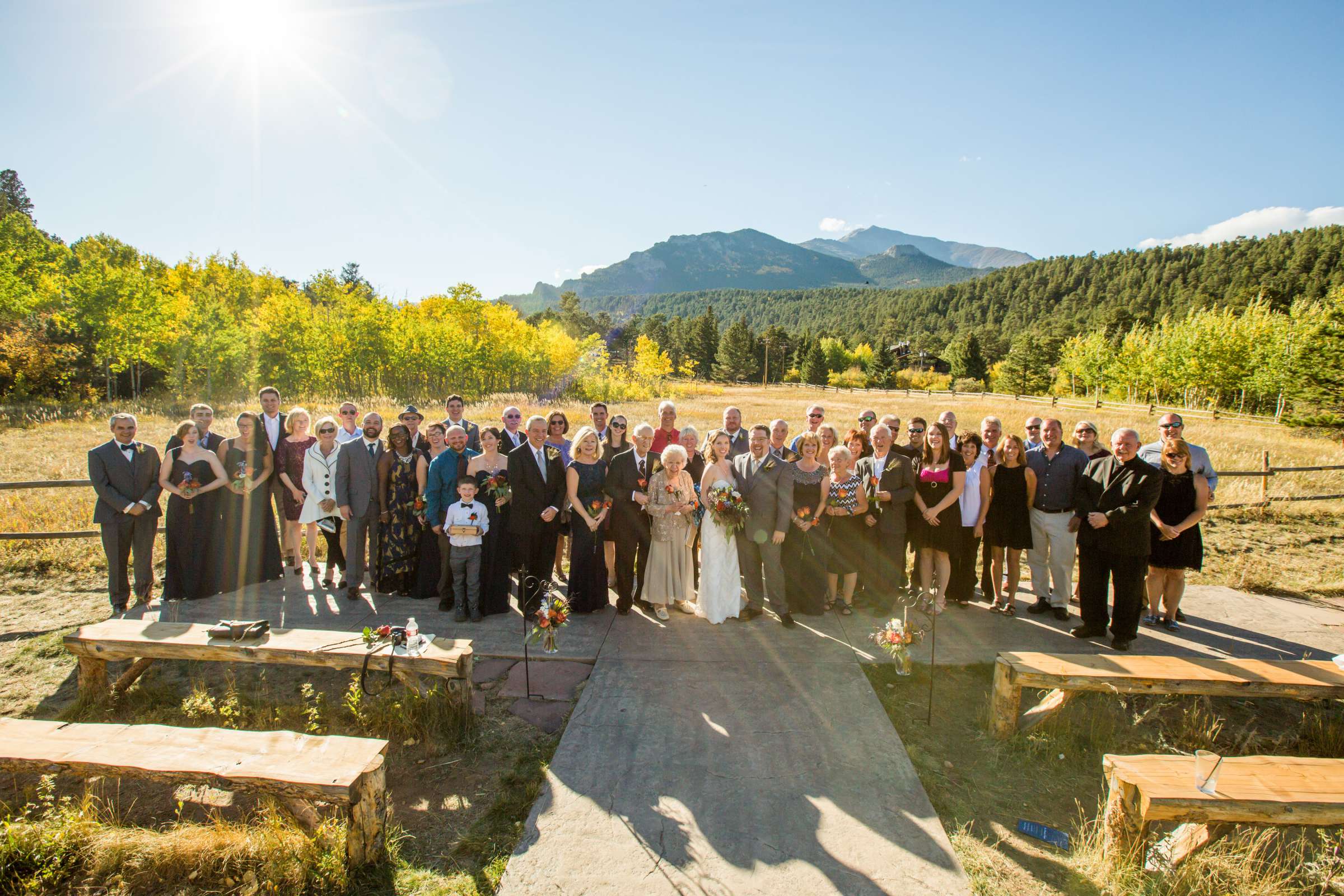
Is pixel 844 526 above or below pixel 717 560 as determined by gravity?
above

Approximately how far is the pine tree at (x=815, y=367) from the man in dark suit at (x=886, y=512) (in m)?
77.4

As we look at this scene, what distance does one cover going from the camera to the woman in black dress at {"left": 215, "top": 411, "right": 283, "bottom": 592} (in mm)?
7078

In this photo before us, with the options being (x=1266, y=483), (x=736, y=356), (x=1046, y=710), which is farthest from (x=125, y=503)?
(x=736, y=356)

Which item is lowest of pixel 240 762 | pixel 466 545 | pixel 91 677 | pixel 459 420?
pixel 91 677

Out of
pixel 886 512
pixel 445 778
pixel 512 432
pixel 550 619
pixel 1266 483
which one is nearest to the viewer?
pixel 445 778

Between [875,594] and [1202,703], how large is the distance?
296 centimetres

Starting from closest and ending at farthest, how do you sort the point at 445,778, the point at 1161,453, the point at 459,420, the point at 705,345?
the point at 445,778
the point at 1161,453
the point at 459,420
the point at 705,345

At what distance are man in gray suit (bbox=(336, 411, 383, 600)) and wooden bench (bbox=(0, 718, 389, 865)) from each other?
125 inches

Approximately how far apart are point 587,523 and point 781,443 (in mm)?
2567

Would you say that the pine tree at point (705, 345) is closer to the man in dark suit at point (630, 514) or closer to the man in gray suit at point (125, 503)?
the man in dark suit at point (630, 514)

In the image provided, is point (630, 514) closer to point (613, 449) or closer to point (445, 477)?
point (613, 449)

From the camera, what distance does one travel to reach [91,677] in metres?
5.00

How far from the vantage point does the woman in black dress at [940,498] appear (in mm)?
6707

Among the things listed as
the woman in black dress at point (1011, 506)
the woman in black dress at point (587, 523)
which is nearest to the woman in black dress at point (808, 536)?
the woman in black dress at point (1011, 506)
